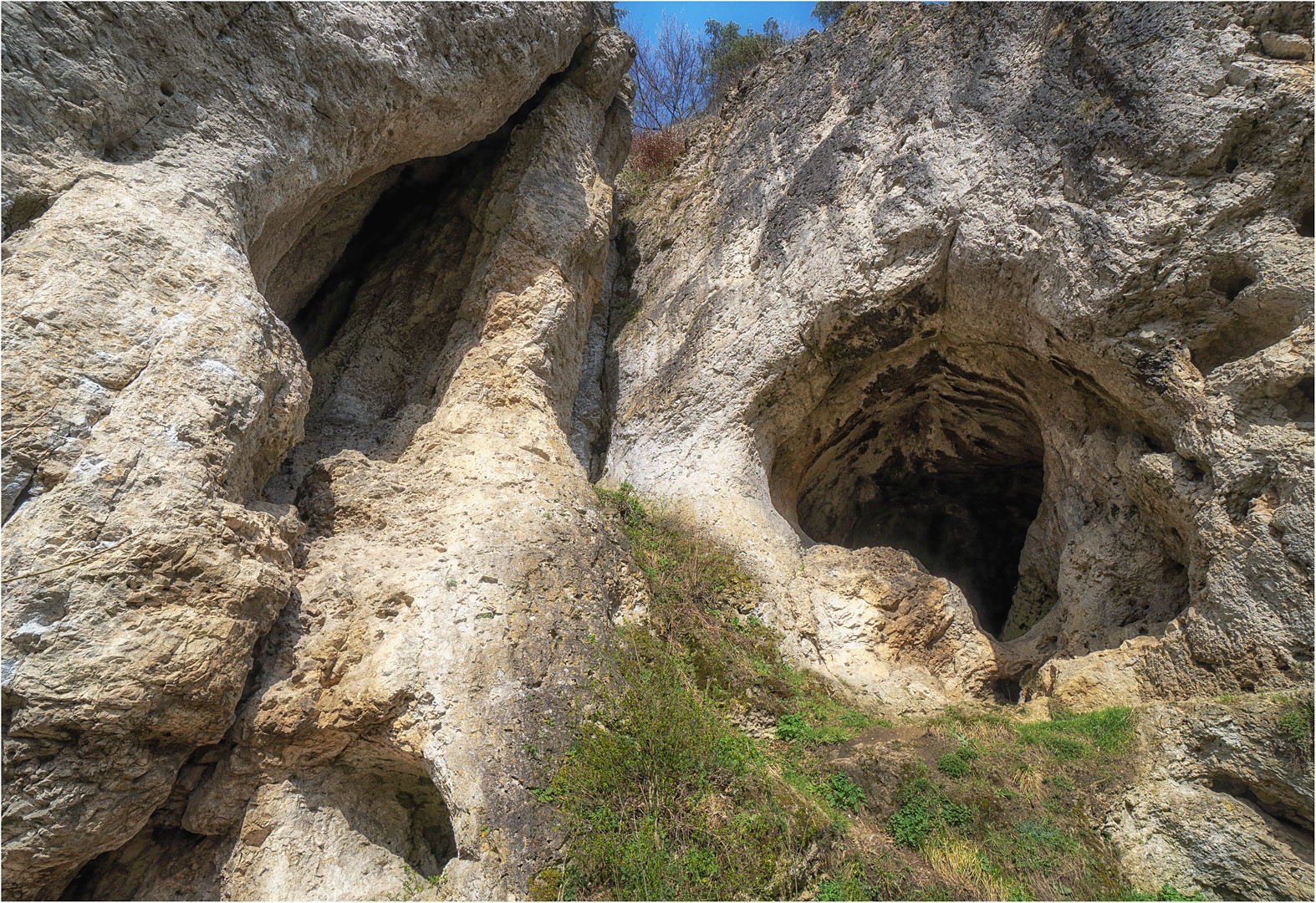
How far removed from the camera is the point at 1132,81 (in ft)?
21.1

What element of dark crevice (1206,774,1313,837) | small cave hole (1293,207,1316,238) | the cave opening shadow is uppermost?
small cave hole (1293,207,1316,238)

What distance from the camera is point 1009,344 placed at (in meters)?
7.71

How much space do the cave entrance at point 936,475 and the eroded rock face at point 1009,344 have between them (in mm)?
48

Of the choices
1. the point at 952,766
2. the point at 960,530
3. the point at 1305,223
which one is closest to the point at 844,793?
the point at 952,766

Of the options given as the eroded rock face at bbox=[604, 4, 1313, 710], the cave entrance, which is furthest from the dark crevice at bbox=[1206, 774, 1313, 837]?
the cave entrance

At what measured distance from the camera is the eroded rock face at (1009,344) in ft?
18.0

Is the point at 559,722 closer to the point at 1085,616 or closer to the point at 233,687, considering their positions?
the point at 233,687

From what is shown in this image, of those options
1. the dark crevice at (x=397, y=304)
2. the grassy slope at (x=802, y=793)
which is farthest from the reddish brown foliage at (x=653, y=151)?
the grassy slope at (x=802, y=793)

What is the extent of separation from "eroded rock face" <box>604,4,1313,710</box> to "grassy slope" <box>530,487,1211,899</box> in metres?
0.92

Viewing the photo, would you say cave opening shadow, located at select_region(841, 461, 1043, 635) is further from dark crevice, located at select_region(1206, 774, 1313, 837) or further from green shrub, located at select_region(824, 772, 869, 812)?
dark crevice, located at select_region(1206, 774, 1313, 837)

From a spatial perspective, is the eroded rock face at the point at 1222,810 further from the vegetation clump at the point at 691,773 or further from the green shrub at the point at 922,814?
the vegetation clump at the point at 691,773

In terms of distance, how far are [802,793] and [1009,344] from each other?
5265 mm

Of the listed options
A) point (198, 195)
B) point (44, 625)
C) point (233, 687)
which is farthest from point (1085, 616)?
point (198, 195)

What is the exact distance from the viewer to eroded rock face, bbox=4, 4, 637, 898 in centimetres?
398
